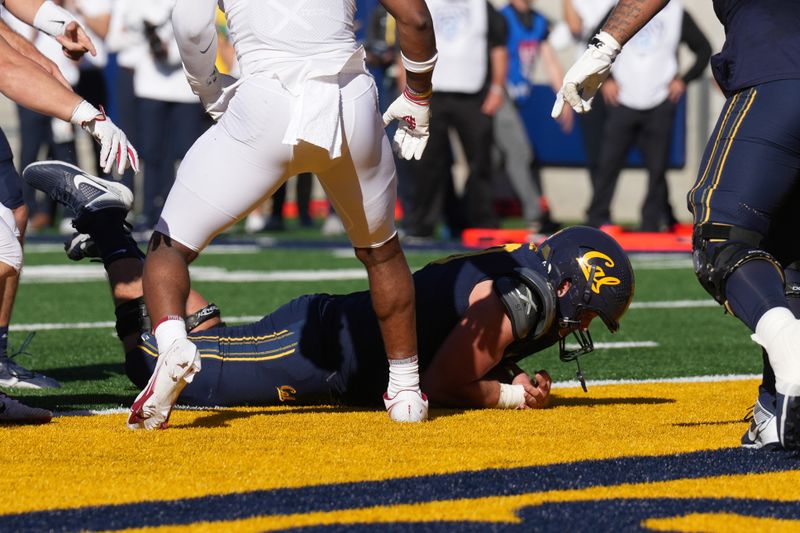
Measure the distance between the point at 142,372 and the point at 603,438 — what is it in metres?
1.63

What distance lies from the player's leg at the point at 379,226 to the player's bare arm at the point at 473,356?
0.51ft

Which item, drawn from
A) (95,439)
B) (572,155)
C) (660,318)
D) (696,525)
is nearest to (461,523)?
(696,525)

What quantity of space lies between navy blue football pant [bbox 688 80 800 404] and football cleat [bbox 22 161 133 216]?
7.97 ft

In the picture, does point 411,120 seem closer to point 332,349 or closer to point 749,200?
point 332,349

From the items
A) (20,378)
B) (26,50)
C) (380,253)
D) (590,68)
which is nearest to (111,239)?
(20,378)

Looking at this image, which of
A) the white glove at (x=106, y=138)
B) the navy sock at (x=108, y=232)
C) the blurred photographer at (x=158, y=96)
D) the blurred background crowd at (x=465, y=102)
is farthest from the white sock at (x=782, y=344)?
the blurred photographer at (x=158, y=96)

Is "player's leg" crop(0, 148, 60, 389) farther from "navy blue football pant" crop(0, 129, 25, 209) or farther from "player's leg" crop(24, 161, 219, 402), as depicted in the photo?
"player's leg" crop(24, 161, 219, 402)

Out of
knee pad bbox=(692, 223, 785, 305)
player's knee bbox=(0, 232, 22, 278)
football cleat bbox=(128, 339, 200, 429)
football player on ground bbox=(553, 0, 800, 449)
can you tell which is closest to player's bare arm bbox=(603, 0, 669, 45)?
football player on ground bbox=(553, 0, 800, 449)

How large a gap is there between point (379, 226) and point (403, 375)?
47cm

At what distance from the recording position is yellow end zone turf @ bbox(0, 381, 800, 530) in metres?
3.61

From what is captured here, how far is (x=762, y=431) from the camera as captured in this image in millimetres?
4223

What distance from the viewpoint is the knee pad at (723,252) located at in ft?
13.2

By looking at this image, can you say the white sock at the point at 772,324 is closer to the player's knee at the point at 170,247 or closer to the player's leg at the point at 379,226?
the player's leg at the point at 379,226

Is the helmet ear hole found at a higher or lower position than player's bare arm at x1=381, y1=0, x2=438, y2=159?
lower
